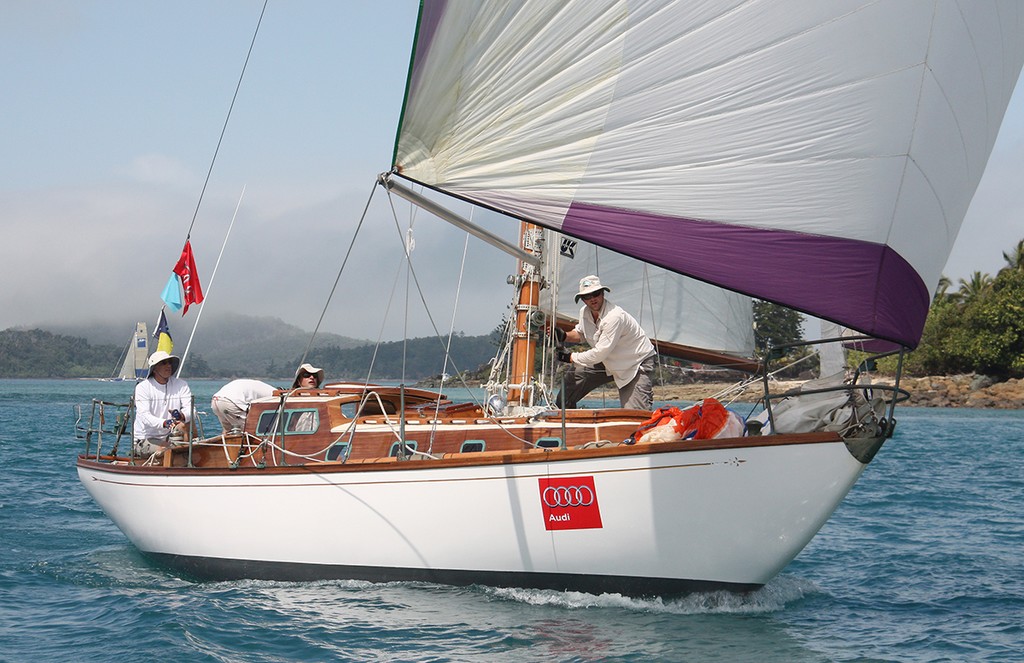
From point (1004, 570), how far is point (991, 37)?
19.8ft

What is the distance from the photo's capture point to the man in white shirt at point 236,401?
11.3 meters

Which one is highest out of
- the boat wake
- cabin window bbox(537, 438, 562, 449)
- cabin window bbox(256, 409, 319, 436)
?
cabin window bbox(256, 409, 319, 436)

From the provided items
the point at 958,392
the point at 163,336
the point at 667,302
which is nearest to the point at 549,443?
the point at 667,302

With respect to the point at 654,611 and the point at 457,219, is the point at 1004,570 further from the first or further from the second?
the point at 457,219

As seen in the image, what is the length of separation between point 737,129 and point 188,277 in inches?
318

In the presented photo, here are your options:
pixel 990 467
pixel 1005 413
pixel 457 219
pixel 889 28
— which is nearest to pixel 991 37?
pixel 889 28

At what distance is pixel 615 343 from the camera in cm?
962

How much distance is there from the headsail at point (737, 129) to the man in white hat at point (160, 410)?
5.19m

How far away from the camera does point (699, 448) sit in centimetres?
792

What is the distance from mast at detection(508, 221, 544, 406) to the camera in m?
10.5

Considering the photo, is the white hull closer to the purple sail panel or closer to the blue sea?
the blue sea

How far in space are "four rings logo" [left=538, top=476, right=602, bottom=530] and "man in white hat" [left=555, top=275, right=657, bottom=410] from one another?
1.38 metres

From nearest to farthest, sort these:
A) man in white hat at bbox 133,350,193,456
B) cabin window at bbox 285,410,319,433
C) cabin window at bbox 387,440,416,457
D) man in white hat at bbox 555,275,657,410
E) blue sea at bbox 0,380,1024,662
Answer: blue sea at bbox 0,380,1024,662 → cabin window at bbox 387,440,416,457 → man in white hat at bbox 555,275,657,410 → cabin window at bbox 285,410,319,433 → man in white hat at bbox 133,350,193,456

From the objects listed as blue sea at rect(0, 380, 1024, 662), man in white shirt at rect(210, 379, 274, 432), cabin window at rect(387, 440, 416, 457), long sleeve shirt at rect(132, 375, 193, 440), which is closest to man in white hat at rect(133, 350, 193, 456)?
long sleeve shirt at rect(132, 375, 193, 440)
